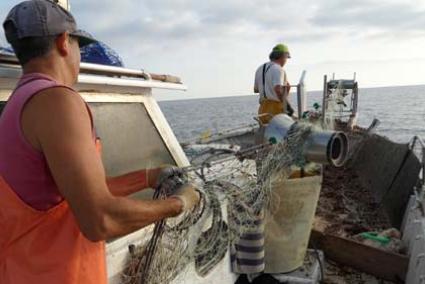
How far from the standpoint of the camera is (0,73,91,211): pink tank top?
141 centimetres

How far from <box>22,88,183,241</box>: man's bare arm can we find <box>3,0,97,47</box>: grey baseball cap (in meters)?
0.28

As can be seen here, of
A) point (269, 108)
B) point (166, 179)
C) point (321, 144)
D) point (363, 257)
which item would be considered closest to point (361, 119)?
point (269, 108)

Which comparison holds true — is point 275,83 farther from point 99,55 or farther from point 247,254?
point 99,55

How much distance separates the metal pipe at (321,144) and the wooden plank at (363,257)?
A: 5.32ft

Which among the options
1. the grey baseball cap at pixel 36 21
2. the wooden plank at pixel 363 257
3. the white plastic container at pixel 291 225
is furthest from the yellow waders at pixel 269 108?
the grey baseball cap at pixel 36 21

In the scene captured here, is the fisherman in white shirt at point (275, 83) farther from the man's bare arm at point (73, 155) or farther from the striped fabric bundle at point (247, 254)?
the man's bare arm at point (73, 155)

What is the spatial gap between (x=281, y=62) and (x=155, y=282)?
207 inches

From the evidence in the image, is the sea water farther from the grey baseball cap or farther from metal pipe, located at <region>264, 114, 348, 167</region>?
the grey baseball cap

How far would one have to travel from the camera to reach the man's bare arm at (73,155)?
133 cm

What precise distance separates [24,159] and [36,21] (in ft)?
1.63

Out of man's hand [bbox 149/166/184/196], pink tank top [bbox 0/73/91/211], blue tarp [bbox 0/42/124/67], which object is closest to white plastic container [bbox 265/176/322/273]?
blue tarp [bbox 0/42/124/67]

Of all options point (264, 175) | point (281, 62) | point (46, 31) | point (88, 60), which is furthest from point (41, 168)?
point (281, 62)

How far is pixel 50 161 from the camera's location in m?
1.35

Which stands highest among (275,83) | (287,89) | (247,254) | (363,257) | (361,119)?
(275,83)
